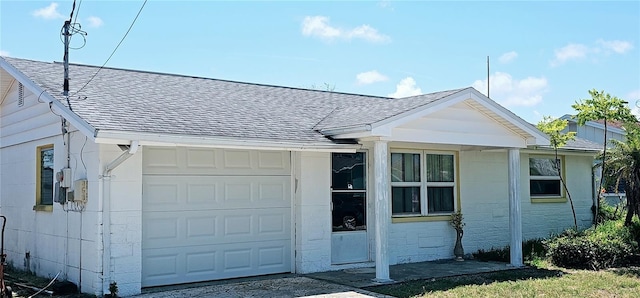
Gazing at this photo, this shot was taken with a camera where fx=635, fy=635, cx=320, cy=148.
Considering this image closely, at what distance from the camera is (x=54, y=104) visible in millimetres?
9281

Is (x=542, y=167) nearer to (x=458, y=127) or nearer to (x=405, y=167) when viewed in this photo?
(x=405, y=167)

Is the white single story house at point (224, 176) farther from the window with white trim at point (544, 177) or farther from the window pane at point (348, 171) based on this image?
the window with white trim at point (544, 177)

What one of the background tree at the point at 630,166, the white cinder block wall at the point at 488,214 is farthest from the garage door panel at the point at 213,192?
the background tree at the point at 630,166

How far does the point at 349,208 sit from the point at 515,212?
3.35 meters

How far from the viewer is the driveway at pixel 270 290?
30.3 feet

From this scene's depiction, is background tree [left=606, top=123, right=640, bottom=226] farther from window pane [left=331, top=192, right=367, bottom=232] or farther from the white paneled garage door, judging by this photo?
the white paneled garage door

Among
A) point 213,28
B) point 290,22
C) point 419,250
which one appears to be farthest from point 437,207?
point 213,28

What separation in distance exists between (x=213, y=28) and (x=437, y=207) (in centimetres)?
596

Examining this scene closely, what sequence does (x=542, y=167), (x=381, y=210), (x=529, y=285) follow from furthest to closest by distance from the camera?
(x=542, y=167), (x=381, y=210), (x=529, y=285)

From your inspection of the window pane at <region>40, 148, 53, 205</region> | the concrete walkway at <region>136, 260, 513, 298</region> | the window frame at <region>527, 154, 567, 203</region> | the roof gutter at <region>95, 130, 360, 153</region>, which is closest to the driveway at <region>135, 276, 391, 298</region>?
the concrete walkway at <region>136, 260, 513, 298</region>

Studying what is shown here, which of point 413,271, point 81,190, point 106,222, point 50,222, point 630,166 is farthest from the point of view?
point 630,166

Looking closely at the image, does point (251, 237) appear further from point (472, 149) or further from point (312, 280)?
point (472, 149)

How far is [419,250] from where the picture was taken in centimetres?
1316

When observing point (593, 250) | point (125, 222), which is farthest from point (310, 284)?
point (593, 250)
